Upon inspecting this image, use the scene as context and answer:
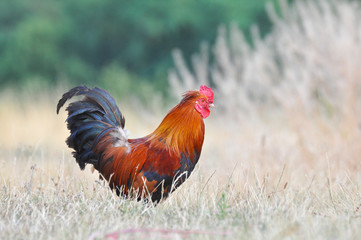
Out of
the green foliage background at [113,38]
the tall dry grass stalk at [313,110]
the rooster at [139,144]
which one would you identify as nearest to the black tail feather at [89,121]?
the rooster at [139,144]

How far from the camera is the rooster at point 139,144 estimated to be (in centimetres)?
419

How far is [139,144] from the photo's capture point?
441 centimetres

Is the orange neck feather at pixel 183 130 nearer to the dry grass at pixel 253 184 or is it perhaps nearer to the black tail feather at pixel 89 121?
the dry grass at pixel 253 184

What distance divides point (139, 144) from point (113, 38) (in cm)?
1564

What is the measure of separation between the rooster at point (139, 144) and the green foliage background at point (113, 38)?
494 inches

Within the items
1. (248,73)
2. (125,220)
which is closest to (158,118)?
(248,73)

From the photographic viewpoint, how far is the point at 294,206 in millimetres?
3998

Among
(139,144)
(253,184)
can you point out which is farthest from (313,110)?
(139,144)

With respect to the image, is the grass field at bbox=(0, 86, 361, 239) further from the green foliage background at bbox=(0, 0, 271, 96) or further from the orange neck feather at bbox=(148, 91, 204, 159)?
the green foliage background at bbox=(0, 0, 271, 96)

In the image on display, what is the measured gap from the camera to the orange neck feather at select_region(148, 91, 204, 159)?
4245mm

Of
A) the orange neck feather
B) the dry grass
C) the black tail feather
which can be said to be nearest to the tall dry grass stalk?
the dry grass

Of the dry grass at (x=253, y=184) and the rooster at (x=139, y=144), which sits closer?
the dry grass at (x=253, y=184)

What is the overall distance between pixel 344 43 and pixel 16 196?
4.04 m

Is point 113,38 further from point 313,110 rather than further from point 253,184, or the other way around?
point 253,184
